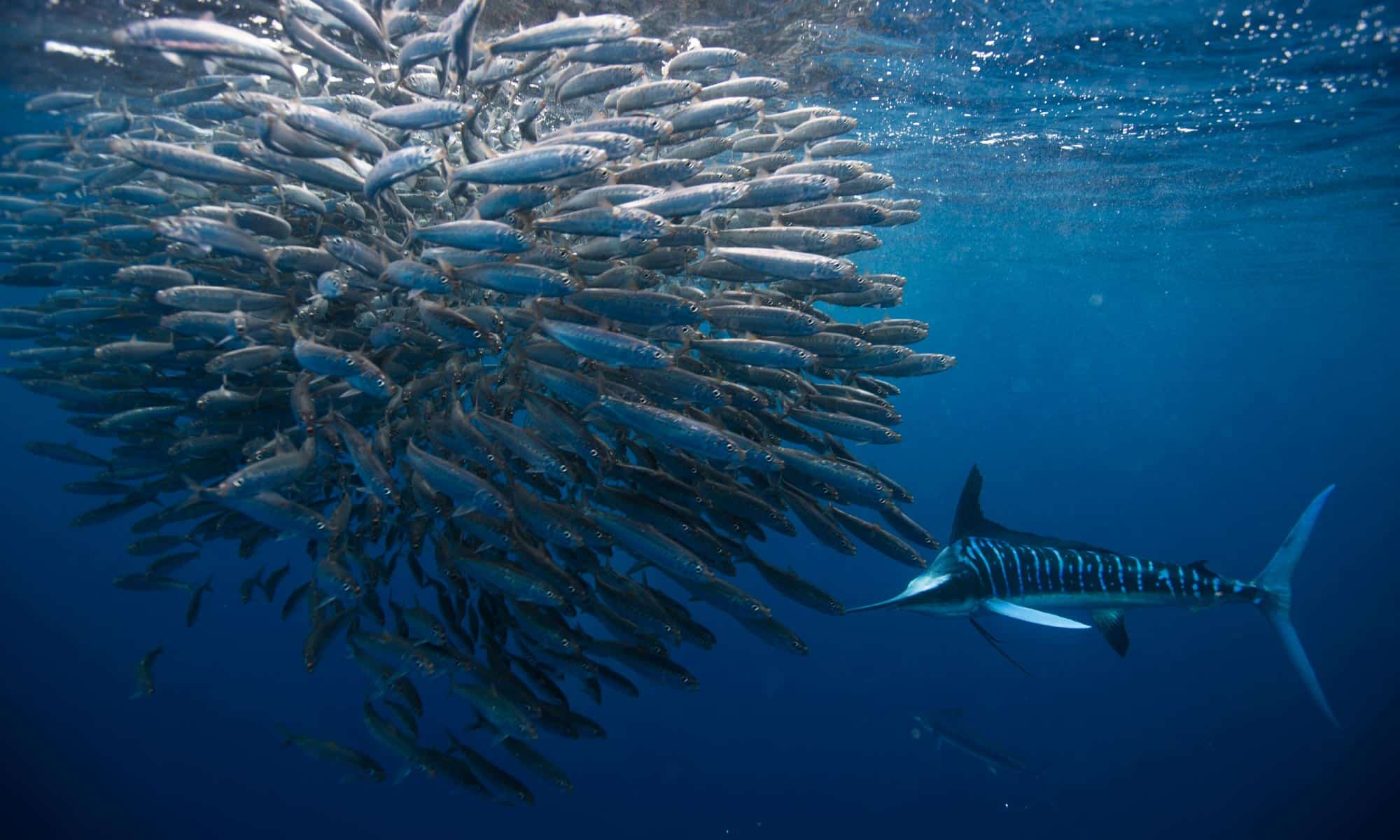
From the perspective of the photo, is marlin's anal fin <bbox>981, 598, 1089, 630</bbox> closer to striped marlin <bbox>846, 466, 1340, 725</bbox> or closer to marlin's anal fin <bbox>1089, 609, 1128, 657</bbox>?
striped marlin <bbox>846, 466, 1340, 725</bbox>

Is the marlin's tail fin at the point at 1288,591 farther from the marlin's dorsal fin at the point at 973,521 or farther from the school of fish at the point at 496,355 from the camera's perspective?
the school of fish at the point at 496,355

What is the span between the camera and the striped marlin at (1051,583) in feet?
15.5

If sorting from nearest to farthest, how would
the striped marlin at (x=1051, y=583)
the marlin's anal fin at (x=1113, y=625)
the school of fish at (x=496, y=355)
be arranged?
the school of fish at (x=496, y=355) < the striped marlin at (x=1051, y=583) < the marlin's anal fin at (x=1113, y=625)

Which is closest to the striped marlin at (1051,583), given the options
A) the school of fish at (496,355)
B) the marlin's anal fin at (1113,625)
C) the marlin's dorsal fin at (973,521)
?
the marlin's anal fin at (1113,625)

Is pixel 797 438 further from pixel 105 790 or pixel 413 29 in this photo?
pixel 105 790

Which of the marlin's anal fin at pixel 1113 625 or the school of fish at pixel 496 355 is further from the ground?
the school of fish at pixel 496 355

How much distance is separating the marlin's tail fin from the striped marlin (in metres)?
0.20

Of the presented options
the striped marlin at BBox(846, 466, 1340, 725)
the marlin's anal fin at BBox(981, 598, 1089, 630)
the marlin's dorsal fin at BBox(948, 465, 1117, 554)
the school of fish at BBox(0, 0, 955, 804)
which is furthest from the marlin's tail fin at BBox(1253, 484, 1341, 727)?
the school of fish at BBox(0, 0, 955, 804)

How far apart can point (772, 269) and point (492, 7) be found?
25.1ft

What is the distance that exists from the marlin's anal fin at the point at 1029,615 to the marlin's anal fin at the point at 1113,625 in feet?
2.88

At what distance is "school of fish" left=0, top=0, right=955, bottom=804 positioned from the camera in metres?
4.18

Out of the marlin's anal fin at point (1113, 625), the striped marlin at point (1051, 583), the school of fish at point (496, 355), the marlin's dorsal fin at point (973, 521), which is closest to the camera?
the school of fish at point (496, 355)

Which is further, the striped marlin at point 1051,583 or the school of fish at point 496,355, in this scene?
the striped marlin at point 1051,583

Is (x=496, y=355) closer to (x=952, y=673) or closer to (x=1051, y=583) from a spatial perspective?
(x=1051, y=583)
